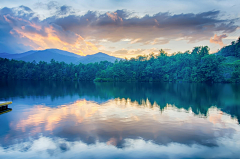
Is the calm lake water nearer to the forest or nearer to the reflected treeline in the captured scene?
the reflected treeline

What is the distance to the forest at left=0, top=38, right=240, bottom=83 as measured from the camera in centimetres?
7575

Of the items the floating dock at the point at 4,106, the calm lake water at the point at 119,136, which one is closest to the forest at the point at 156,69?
the calm lake water at the point at 119,136

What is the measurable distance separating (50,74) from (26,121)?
115m

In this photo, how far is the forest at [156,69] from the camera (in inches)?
2982

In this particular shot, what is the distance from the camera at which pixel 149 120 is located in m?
13.0

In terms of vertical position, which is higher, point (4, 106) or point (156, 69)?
point (156, 69)

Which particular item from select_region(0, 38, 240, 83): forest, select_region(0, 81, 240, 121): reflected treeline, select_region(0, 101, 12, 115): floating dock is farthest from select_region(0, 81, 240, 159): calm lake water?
select_region(0, 38, 240, 83): forest

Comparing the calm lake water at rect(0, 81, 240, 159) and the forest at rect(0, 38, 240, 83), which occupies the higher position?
the forest at rect(0, 38, 240, 83)

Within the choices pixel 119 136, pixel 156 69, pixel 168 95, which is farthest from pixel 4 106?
pixel 156 69

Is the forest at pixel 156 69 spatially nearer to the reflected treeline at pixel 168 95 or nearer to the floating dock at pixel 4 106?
the reflected treeline at pixel 168 95

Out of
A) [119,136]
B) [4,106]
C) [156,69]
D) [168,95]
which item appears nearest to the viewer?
[119,136]

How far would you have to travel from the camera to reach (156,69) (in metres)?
97.6

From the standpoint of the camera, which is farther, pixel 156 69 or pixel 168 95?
pixel 156 69

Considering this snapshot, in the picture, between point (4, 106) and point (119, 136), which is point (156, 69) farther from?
point (119, 136)
